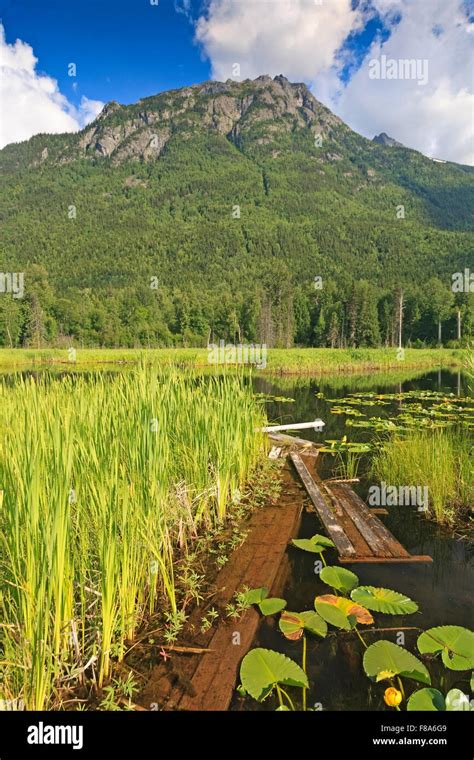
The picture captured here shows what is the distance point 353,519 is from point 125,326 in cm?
6654

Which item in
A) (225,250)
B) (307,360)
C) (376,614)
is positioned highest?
(225,250)

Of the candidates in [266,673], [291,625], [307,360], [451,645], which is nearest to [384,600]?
[451,645]

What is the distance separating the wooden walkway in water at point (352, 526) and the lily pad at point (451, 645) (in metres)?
1.24

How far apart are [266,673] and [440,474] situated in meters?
3.94

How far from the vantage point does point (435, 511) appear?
534 cm

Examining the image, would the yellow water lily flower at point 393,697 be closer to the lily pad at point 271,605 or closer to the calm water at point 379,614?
the calm water at point 379,614

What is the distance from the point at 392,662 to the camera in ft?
8.52

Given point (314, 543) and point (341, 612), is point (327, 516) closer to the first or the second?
point (314, 543)

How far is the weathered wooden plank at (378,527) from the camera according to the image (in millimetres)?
4336

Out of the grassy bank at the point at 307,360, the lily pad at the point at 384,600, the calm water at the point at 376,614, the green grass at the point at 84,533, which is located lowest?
the calm water at the point at 376,614

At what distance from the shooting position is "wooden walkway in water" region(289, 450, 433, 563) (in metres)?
4.22

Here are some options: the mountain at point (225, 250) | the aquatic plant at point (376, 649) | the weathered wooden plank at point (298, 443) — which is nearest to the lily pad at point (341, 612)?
the aquatic plant at point (376, 649)

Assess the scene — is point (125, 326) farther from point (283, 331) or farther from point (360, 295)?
point (360, 295)
